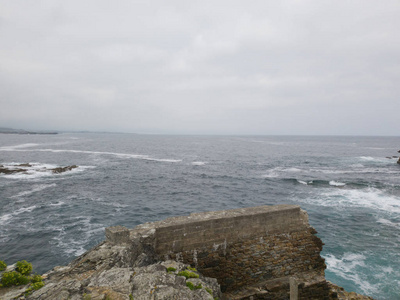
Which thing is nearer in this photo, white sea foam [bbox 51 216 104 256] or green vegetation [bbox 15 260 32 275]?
green vegetation [bbox 15 260 32 275]

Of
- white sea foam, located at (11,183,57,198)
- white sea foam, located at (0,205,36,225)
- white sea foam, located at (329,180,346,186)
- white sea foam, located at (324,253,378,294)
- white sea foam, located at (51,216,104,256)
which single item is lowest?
white sea foam, located at (324,253,378,294)

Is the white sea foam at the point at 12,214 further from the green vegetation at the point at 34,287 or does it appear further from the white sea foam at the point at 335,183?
the white sea foam at the point at 335,183

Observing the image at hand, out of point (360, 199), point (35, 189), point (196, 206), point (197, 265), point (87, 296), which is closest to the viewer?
point (87, 296)

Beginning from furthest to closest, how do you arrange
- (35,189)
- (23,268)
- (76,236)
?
1. (35,189)
2. (76,236)
3. (23,268)

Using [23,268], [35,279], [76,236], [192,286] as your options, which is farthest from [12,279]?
[76,236]

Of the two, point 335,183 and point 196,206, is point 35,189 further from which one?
point 335,183

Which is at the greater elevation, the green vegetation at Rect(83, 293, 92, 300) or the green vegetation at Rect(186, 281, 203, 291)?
the green vegetation at Rect(83, 293, 92, 300)

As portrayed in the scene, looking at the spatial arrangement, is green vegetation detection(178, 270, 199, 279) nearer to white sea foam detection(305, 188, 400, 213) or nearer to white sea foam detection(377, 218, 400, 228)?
white sea foam detection(377, 218, 400, 228)

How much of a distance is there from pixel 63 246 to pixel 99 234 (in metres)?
2.39

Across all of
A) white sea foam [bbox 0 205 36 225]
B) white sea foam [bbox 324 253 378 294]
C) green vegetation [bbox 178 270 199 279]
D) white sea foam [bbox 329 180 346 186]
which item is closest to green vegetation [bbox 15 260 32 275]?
green vegetation [bbox 178 270 199 279]

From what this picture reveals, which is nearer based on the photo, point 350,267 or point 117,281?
point 117,281

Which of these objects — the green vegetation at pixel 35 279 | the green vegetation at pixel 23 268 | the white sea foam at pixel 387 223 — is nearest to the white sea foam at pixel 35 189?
the green vegetation at pixel 23 268

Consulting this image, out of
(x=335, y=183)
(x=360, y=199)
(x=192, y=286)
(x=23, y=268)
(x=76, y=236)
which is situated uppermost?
(x=192, y=286)

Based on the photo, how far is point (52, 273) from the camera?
22.8 feet
